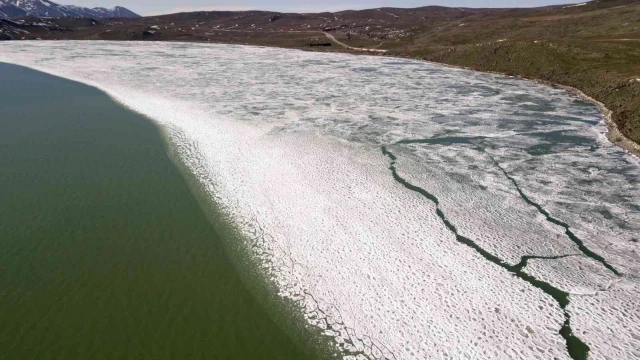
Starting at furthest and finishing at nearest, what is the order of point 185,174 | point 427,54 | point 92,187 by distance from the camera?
point 427,54, point 185,174, point 92,187

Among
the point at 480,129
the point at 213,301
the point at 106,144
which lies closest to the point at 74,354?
the point at 213,301

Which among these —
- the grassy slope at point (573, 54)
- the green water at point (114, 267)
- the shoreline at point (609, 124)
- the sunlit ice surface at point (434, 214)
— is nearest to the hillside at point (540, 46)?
the grassy slope at point (573, 54)

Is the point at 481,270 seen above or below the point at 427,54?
below

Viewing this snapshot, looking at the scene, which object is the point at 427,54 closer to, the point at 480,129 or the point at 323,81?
the point at 323,81

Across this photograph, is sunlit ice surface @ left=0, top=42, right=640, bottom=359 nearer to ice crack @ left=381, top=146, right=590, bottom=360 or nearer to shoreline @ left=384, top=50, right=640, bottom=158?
ice crack @ left=381, top=146, right=590, bottom=360

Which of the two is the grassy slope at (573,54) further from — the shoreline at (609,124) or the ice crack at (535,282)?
the ice crack at (535,282)

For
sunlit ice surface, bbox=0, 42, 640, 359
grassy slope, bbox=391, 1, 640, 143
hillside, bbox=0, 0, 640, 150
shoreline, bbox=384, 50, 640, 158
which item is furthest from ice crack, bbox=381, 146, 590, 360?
grassy slope, bbox=391, 1, 640, 143
